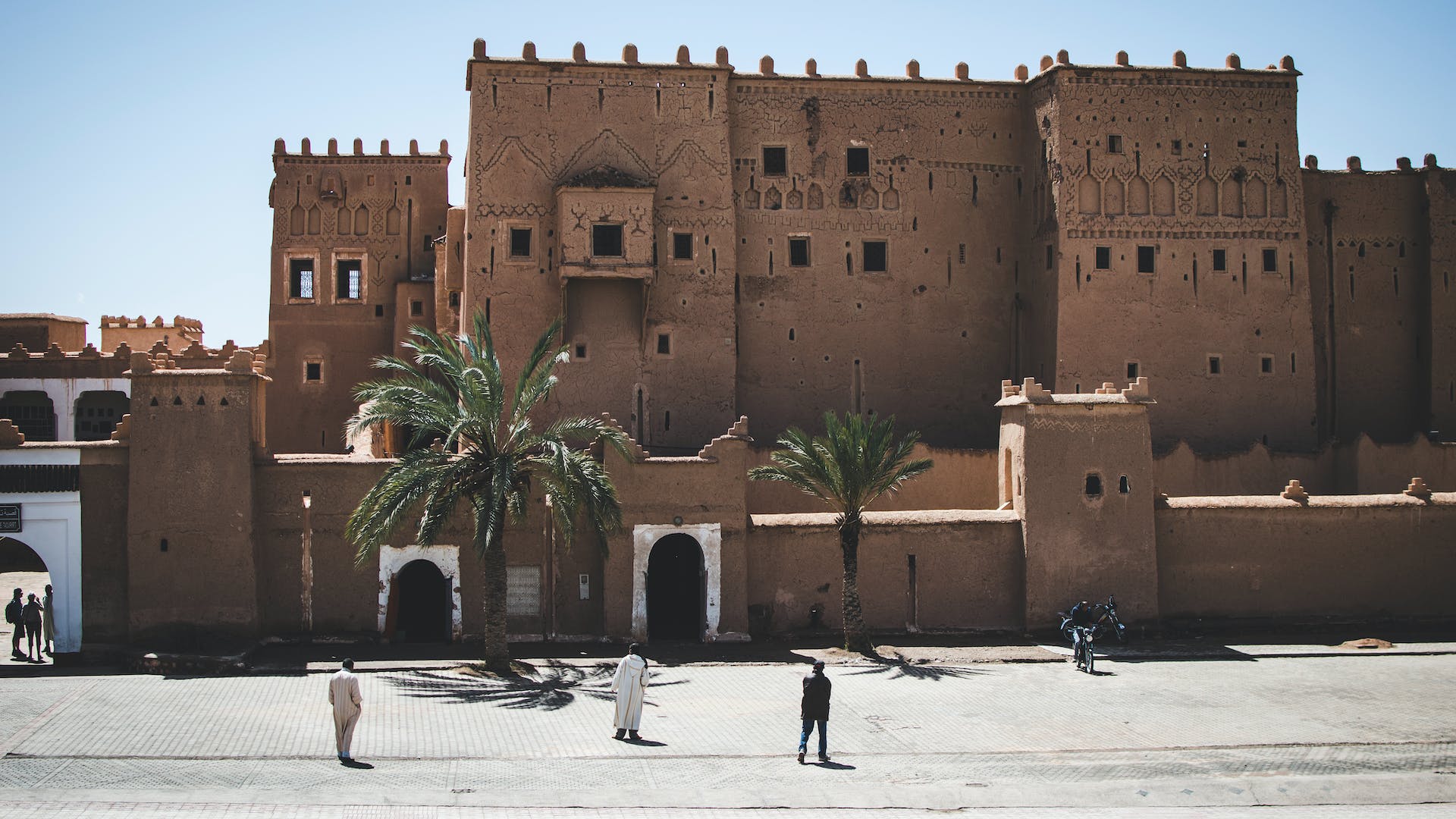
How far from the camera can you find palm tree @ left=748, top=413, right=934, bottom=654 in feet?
77.0

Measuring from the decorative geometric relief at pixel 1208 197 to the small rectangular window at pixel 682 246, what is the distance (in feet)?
38.7

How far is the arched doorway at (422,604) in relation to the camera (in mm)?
25016

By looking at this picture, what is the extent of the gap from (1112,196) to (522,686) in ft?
62.5

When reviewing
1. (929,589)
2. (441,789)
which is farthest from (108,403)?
(441,789)

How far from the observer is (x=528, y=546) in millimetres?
24484

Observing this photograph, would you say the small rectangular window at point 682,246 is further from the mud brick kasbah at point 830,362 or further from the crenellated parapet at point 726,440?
the crenellated parapet at point 726,440

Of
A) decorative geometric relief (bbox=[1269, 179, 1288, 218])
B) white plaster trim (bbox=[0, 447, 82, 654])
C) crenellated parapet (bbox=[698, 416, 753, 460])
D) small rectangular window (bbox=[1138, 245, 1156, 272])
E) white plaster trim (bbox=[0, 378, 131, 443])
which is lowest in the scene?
white plaster trim (bbox=[0, 447, 82, 654])

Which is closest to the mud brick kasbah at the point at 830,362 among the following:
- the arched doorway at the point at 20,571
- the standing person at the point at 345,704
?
the arched doorway at the point at 20,571

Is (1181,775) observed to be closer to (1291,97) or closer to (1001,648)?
(1001,648)

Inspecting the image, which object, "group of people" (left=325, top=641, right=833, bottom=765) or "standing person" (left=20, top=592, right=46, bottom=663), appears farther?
"standing person" (left=20, top=592, right=46, bottom=663)

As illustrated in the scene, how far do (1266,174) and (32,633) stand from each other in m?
27.3

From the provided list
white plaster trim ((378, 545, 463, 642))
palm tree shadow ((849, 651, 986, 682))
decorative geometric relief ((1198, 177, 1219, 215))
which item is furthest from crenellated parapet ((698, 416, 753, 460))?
decorative geometric relief ((1198, 177, 1219, 215))

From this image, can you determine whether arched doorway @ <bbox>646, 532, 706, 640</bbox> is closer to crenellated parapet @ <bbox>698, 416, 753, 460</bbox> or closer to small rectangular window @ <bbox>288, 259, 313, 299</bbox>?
crenellated parapet @ <bbox>698, 416, 753, 460</bbox>

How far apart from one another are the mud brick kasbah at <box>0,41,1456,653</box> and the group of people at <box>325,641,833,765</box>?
7.16m
